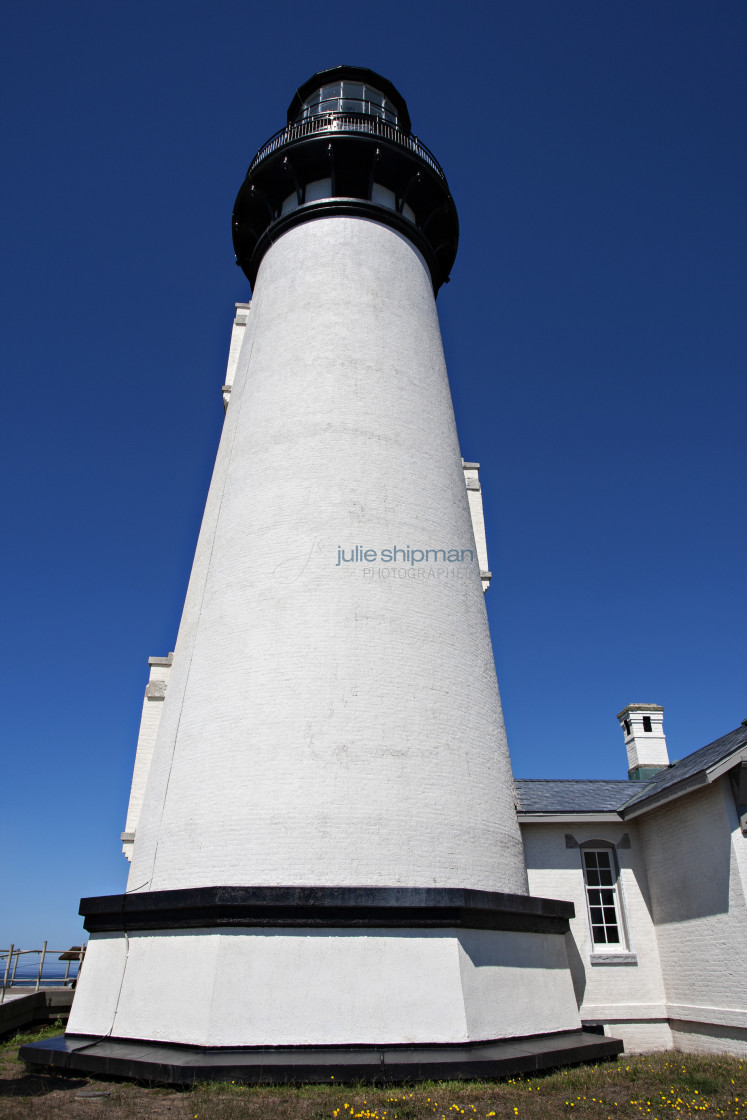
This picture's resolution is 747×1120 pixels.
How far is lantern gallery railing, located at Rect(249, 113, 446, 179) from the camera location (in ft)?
52.4

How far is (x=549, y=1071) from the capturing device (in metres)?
8.30

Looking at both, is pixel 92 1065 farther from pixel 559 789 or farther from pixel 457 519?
pixel 559 789

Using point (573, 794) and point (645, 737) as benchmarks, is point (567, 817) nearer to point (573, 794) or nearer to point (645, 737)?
point (573, 794)

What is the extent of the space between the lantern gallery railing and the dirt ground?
54.0ft

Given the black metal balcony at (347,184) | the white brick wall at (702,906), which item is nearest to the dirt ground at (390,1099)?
the white brick wall at (702,906)

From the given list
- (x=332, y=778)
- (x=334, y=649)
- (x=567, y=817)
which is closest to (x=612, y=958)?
(x=567, y=817)

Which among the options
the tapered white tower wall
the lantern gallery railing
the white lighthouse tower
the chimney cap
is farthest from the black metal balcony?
the chimney cap

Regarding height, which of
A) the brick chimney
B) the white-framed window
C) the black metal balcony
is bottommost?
the white-framed window

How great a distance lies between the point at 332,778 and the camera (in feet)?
29.7

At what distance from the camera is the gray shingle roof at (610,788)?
39.9ft

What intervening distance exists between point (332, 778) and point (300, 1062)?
2907 millimetres

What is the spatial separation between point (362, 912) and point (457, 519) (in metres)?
6.35

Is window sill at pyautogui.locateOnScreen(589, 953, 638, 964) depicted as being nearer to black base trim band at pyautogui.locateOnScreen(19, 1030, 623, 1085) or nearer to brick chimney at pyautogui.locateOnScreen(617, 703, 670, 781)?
brick chimney at pyautogui.locateOnScreen(617, 703, 670, 781)

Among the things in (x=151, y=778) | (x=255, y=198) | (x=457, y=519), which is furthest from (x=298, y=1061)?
(x=255, y=198)
